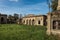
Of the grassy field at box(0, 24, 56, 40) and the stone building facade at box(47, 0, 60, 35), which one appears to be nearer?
the grassy field at box(0, 24, 56, 40)

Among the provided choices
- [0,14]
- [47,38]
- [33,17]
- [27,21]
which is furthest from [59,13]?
[0,14]

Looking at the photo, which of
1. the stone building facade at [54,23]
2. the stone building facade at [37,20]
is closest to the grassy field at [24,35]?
the stone building facade at [54,23]

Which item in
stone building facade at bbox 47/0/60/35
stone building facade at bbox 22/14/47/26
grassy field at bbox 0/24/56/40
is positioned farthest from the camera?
stone building facade at bbox 22/14/47/26

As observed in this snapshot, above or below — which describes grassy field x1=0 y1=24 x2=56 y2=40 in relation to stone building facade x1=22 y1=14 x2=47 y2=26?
below

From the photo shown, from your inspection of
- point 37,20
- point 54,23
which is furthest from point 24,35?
point 37,20

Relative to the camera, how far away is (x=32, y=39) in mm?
17453

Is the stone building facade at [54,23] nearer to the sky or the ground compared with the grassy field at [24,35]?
nearer to the sky

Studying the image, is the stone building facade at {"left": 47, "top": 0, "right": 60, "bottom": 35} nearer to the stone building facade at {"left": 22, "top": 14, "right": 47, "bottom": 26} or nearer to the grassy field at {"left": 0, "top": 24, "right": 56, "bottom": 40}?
the grassy field at {"left": 0, "top": 24, "right": 56, "bottom": 40}

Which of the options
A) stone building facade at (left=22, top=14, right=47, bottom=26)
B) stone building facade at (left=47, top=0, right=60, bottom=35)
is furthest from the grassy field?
stone building facade at (left=22, top=14, right=47, bottom=26)

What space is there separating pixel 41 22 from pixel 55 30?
20796mm

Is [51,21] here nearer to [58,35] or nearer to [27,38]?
[58,35]

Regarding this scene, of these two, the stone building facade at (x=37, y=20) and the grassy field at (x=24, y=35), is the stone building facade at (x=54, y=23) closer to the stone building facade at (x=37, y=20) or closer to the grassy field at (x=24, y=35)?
the grassy field at (x=24, y=35)

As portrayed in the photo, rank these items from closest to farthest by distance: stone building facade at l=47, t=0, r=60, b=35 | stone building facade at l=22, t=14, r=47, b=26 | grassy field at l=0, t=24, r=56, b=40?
grassy field at l=0, t=24, r=56, b=40, stone building facade at l=47, t=0, r=60, b=35, stone building facade at l=22, t=14, r=47, b=26

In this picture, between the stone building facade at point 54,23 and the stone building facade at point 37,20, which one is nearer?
the stone building facade at point 54,23
